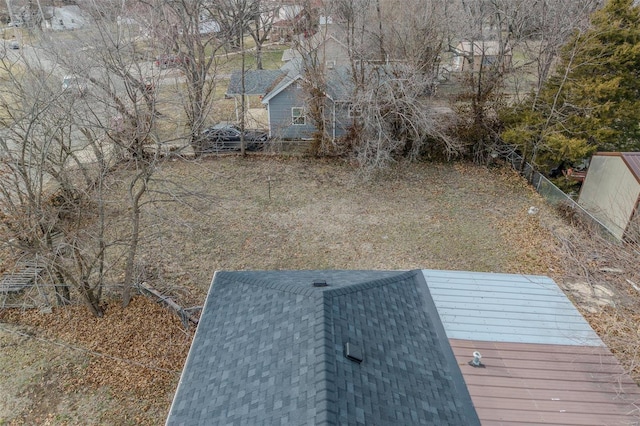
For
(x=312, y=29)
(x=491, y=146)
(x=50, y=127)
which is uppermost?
(x=312, y=29)

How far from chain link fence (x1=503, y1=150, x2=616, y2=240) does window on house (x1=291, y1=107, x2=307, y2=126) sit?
9.69 meters

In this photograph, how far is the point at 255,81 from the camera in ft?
73.6

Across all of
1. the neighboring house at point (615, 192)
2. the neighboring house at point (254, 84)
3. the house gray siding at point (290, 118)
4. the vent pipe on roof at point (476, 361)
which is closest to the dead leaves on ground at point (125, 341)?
the vent pipe on roof at point (476, 361)

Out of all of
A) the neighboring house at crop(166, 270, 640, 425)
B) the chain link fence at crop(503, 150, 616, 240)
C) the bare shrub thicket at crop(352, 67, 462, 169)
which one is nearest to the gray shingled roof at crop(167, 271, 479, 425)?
the neighboring house at crop(166, 270, 640, 425)

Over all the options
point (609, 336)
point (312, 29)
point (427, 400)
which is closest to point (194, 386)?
point (427, 400)

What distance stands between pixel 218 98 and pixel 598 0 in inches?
840

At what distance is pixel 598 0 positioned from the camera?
17531mm

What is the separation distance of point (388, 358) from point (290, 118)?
16061 mm

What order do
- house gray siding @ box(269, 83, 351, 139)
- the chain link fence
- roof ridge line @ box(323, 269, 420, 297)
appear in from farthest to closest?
house gray siding @ box(269, 83, 351, 139)
the chain link fence
roof ridge line @ box(323, 269, 420, 297)

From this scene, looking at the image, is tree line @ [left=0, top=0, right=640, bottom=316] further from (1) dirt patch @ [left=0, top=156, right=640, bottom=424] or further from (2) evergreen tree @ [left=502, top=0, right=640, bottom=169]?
(1) dirt patch @ [left=0, top=156, right=640, bottom=424]

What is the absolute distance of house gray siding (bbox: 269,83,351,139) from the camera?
743 inches

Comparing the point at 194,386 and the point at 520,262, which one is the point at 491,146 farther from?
the point at 194,386

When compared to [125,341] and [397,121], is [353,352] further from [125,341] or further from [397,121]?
[397,121]

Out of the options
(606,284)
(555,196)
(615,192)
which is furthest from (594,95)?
(606,284)
